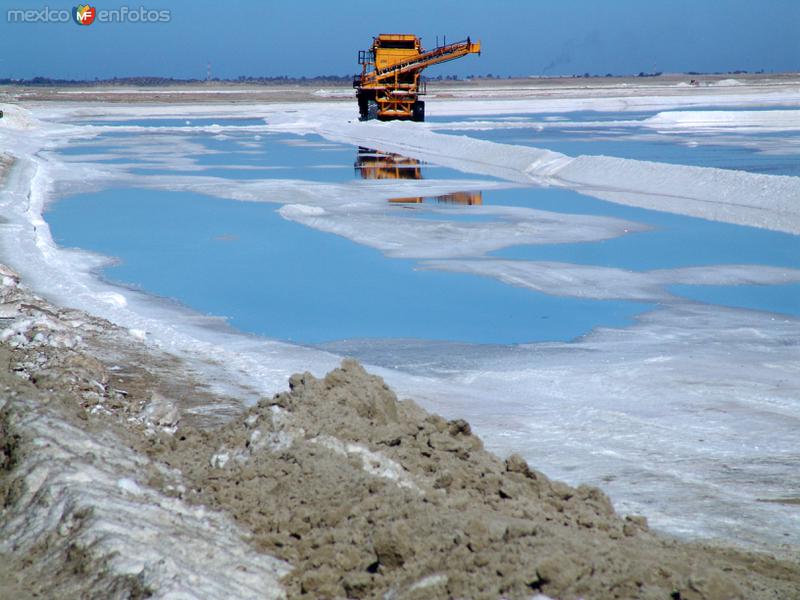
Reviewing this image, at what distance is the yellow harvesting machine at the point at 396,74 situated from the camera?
40.2 meters

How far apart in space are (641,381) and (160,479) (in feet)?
12.1

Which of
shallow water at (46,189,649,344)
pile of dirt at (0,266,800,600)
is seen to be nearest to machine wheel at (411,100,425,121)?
shallow water at (46,189,649,344)

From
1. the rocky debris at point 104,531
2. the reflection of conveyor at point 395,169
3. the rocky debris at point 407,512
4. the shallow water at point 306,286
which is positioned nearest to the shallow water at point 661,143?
the reflection of conveyor at point 395,169

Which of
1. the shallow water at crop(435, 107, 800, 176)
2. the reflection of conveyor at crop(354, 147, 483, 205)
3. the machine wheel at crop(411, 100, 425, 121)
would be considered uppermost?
the machine wheel at crop(411, 100, 425, 121)

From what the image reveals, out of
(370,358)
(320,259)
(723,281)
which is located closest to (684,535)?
(370,358)

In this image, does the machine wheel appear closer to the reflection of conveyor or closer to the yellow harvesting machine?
the yellow harvesting machine

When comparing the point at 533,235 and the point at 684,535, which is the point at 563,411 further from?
the point at 533,235

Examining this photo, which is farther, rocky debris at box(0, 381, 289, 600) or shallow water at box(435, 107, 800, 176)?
shallow water at box(435, 107, 800, 176)

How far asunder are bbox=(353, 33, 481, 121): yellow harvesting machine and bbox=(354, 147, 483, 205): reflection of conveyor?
10089 millimetres

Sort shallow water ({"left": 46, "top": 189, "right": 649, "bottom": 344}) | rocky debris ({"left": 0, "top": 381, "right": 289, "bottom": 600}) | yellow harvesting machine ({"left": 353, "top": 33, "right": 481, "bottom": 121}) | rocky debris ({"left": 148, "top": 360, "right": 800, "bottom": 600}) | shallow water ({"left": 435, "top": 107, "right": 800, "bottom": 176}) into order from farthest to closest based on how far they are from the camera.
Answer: yellow harvesting machine ({"left": 353, "top": 33, "right": 481, "bottom": 121}) < shallow water ({"left": 435, "top": 107, "right": 800, "bottom": 176}) < shallow water ({"left": 46, "top": 189, "right": 649, "bottom": 344}) < rocky debris ({"left": 0, "top": 381, "right": 289, "bottom": 600}) < rocky debris ({"left": 148, "top": 360, "right": 800, "bottom": 600})

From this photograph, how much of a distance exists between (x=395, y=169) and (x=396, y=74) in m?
17.4

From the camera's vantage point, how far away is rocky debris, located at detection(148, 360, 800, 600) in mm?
3404

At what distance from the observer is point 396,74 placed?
1594 inches

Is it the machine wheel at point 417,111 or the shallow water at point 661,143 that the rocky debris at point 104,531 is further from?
the machine wheel at point 417,111
